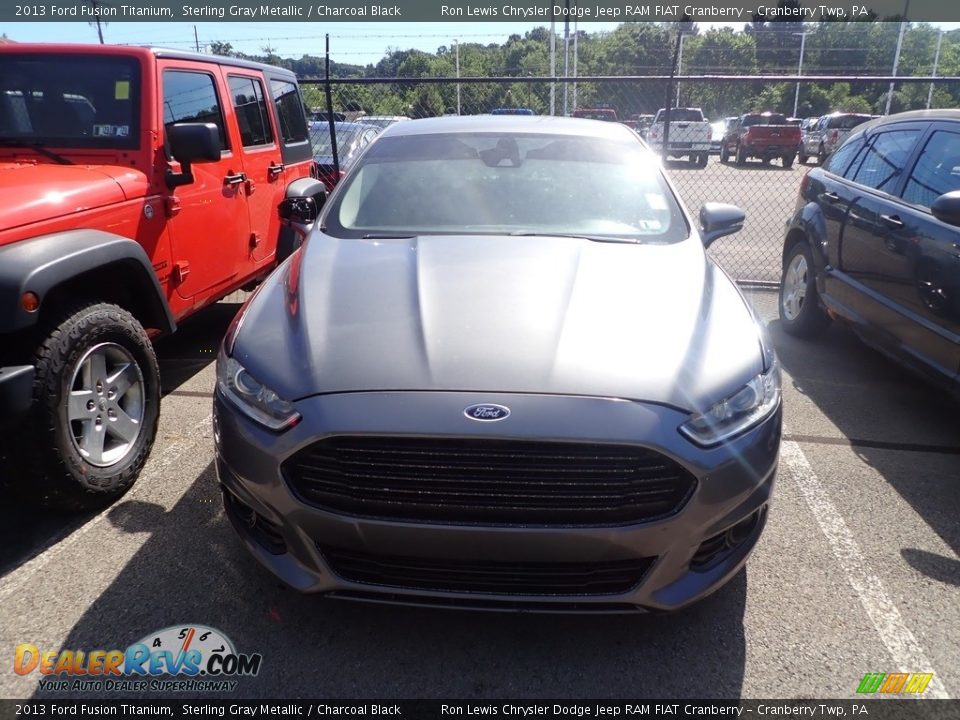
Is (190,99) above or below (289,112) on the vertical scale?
above

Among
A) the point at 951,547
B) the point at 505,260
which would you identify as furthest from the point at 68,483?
the point at 951,547

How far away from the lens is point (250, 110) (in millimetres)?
5102

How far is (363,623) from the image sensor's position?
2.47m

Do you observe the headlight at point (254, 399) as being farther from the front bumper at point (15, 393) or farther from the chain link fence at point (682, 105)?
the chain link fence at point (682, 105)

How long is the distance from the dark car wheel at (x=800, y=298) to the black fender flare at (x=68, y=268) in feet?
14.7

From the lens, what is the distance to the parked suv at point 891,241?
3.68m

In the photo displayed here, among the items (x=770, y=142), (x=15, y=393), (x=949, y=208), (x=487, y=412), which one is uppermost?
(x=949, y=208)

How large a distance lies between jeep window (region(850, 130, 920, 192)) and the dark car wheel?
2.46 ft

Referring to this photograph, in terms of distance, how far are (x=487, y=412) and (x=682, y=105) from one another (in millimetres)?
31706

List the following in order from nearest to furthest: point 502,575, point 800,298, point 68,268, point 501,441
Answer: point 501,441, point 502,575, point 68,268, point 800,298

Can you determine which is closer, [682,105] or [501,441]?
[501,441]

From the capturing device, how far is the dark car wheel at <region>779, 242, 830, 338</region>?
18.0 feet

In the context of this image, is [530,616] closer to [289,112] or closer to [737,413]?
[737,413]

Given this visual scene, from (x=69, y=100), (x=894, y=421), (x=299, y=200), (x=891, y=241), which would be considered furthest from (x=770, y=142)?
(x=69, y=100)
